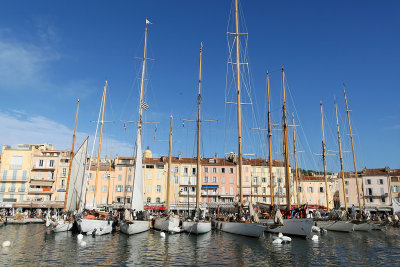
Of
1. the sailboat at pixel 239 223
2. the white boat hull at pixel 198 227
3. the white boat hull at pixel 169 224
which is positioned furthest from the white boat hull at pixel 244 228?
the white boat hull at pixel 169 224

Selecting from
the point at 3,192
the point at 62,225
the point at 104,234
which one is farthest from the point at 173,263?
the point at 3,192

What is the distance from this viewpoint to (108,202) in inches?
2886

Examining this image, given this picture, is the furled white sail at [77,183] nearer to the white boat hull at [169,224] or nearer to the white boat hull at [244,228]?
the white boat hull at [169,224]

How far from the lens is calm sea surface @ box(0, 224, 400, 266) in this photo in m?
21.7

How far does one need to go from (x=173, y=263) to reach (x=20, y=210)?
5985 cm

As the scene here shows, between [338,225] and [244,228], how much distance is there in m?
18.1

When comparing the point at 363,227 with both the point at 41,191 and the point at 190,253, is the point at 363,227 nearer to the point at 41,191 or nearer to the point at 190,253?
the point at 190,253

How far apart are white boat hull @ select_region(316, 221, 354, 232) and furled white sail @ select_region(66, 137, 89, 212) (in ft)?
106

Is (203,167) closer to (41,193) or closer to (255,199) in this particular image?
(255,199)

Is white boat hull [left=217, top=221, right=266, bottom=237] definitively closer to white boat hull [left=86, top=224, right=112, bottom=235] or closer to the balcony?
white boat hull [left=86, top=224, right=112, bottom=235]

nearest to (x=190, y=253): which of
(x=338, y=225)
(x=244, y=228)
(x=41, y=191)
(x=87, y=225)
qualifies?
(x=244, y=228)

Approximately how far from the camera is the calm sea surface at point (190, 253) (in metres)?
21.7

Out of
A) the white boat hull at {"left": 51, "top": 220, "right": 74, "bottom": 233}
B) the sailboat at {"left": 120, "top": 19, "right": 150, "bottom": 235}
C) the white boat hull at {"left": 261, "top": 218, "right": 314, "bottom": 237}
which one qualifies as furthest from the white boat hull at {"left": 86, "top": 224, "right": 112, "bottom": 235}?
the white boat hull at {"left": 261, "top": 218, "right": 314, "bottom": 237}

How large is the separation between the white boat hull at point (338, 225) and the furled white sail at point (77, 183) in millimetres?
32259
